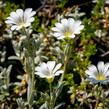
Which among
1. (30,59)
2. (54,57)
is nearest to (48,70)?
(30,59)

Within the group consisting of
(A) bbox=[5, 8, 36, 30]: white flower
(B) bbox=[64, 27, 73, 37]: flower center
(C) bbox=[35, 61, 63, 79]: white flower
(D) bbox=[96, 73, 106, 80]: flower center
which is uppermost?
(A) bbox=[5, 8, 36, 30]: white flower

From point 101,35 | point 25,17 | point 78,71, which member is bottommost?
point 78,71

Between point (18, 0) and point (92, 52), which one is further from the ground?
point (18, 0)

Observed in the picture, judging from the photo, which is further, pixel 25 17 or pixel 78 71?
pixel 78 71

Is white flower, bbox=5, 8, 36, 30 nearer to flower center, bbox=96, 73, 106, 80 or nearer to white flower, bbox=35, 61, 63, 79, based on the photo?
white flower, bbox=35, 61, 63, 79

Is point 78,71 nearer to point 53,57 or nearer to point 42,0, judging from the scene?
point 53,57

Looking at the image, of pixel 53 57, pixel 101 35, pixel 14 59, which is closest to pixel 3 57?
pixel 14 59

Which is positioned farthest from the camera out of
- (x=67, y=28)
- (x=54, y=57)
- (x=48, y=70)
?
(x=54, y=57)

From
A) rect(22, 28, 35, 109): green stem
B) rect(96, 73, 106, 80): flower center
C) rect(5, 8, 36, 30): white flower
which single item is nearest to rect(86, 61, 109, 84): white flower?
rect(96, 73, 106, 80): flower center

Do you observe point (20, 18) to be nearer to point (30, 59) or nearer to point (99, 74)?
point (30, 59)

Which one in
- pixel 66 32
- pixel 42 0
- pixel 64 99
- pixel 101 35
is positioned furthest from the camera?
pixel 42 0

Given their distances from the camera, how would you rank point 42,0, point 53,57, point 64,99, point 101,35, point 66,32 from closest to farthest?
point 66,32 < point 64,99 < point 53,57 < point 101,35 < point 42,0
